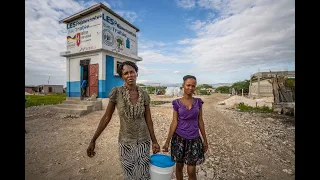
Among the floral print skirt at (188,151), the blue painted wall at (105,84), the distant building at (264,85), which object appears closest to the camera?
the floral print skirt at (188,151)

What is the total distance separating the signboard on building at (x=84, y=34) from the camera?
31.1 ft

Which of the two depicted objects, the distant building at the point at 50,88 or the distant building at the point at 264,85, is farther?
the distant building at the point at 50,88

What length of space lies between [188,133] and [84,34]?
988 centimetres

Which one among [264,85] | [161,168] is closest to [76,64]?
[161,168]

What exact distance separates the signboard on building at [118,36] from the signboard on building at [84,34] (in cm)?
34

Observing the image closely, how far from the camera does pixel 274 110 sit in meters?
9.76

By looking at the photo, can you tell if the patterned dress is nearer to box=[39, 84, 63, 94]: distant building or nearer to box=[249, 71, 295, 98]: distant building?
box=[249, 71, 295, 98]: distant building

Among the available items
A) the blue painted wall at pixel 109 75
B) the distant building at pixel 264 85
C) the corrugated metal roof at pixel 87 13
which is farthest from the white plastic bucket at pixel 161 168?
the distant building at pixel 264 85

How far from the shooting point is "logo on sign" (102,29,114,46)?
9.55 m

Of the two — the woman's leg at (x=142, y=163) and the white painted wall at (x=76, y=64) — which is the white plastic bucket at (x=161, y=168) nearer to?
the woman's leg at (x=142, y=163)

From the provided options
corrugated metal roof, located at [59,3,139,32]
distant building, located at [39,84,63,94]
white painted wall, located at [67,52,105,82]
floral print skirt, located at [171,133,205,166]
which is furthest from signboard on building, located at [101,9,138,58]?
distant building, located at [39,84,63,94]

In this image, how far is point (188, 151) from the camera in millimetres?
2277
